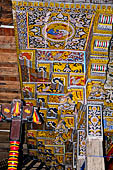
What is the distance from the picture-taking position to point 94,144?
4180 millimetres

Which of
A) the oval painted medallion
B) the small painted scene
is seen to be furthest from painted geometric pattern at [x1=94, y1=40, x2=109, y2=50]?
the oval painted medallion

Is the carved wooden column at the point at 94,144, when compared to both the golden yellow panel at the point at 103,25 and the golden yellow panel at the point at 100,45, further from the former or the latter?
the golden yellow panel at the point at 103,25

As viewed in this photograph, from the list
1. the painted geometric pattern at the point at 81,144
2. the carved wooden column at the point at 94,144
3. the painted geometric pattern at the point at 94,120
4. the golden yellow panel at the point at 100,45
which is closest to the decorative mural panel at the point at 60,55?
the golden yellow panel at the point at 100,45

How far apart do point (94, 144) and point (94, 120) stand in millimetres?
370

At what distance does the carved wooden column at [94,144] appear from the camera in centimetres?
414

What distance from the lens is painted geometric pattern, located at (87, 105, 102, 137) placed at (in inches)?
165

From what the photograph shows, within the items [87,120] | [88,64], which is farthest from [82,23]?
[87,120]

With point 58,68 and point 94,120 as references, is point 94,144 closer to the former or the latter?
point 94,120

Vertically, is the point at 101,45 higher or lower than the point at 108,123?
higher

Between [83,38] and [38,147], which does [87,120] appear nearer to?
[83,38]

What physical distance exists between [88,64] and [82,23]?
60 centimetres

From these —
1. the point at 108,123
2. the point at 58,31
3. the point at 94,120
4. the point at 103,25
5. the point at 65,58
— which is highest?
the point at 103,25

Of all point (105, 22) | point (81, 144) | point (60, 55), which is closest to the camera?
point (105, 22)

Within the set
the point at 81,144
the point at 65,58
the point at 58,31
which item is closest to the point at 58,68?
the point at 65,58
